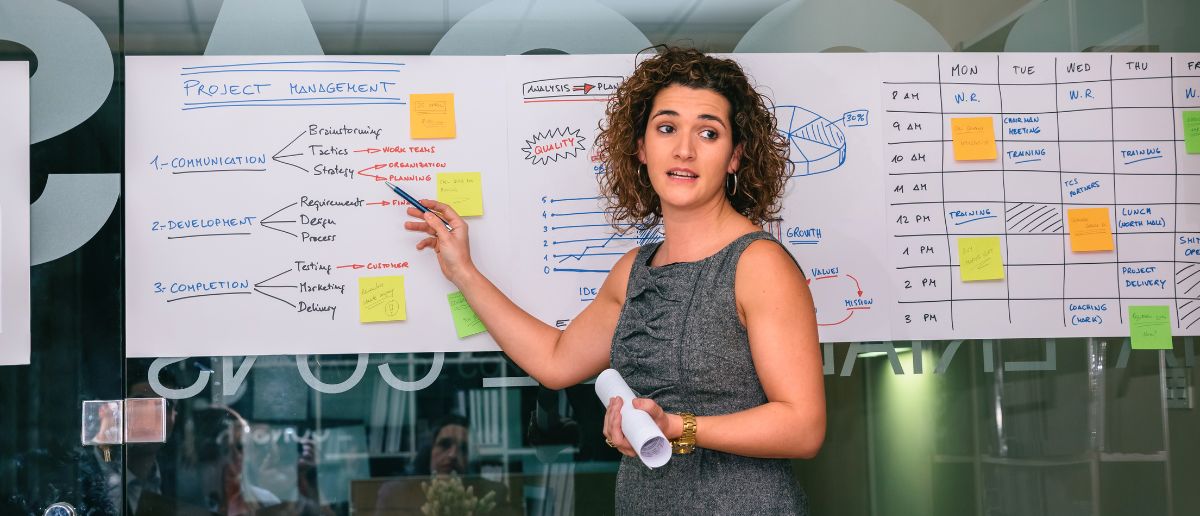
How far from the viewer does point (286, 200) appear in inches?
92.4

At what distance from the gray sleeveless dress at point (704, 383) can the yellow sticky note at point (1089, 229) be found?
102 cm

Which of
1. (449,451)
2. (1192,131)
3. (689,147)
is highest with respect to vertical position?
(1192,131)

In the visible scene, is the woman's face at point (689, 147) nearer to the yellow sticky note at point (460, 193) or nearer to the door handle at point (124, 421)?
the yellow sticky note at point (460, 193)

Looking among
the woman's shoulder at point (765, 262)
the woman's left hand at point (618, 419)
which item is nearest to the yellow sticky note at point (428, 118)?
the woman's shoulder at point (765, 262)

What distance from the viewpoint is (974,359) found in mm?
2521

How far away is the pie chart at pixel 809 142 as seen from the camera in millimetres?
2484

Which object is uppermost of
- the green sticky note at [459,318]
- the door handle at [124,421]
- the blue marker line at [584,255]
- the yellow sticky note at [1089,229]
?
the yellow sticky note at [1089,229]

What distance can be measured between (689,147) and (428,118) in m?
0.68

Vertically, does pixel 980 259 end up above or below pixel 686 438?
above

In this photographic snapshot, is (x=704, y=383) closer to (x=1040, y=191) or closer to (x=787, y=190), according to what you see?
(x=787, y=190)

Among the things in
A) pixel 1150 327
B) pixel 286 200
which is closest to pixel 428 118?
pixel 286 200

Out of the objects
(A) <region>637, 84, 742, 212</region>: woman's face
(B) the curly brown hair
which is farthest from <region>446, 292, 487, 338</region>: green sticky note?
(A) <region>637, 84, 742, 212</region>: woman's face

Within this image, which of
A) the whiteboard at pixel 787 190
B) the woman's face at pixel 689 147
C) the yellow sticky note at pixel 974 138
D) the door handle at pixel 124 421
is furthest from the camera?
the yellow sticky note at pixel 974 138

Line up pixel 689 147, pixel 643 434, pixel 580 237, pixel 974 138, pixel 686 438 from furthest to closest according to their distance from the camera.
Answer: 1. pixel 974 138
2. pixel 580 237
3. pixel 689 147
4. pixel 686 438
5. pixel 643 434
